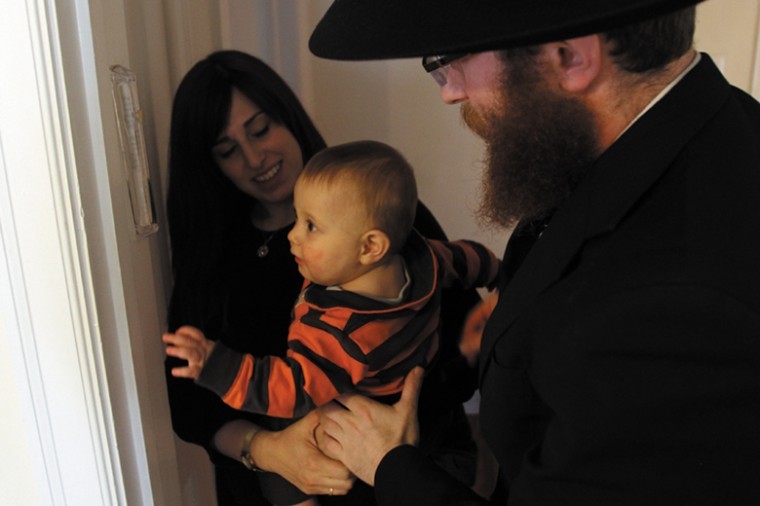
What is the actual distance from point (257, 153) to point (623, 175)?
829 millimetres

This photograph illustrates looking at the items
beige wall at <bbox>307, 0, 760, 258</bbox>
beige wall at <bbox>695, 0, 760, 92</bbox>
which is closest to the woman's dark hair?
beige wall at <bbox>307, 0, 760, 258</bbox>

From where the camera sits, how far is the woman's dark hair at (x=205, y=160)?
114 centimetres

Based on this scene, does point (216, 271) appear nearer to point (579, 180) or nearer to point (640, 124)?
point (579, 180)

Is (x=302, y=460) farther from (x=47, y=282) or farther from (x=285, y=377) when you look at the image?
(x=47, y=282)

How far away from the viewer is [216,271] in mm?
1221

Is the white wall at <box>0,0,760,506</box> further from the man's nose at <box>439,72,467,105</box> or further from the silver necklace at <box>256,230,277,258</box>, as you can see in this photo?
the man's nose at <box>439,72,467,105</box>

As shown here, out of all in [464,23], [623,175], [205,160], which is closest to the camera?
[464,23]

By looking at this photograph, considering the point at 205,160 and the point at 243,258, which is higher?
the point at 205,160

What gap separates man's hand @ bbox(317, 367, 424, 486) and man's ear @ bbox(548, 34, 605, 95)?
601 mm

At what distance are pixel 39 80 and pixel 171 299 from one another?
1.85 ft

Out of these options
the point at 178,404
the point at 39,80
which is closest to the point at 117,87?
the point at 39,80

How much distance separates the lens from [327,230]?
0.99 meters

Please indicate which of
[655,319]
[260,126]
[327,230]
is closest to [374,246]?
[327,230]

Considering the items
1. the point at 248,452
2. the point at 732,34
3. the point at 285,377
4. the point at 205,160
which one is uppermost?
the point at 732,34
